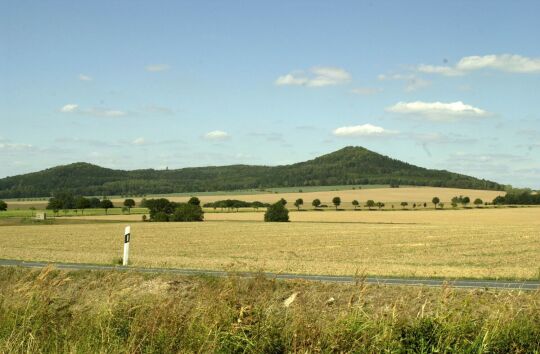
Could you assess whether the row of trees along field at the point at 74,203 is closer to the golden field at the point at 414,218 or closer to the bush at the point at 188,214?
the golden field at the point at 414,218

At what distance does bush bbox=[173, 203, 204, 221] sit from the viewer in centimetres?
8988

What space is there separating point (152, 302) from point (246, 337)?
2.16 meters

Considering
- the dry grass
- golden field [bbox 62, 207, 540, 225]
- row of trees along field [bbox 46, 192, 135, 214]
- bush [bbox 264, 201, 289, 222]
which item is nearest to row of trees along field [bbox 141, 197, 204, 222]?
golden field [bbox 62, 207, 540, 225]

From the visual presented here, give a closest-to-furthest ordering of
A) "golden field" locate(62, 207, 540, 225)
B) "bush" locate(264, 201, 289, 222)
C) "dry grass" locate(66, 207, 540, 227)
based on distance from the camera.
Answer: "dry grass" locate(66, 207, 540, 227) → "golden field" locate(62, 207, 540, 225) → "bush" locate(264, 201, 289, 222)

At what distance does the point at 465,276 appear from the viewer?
63.6ft

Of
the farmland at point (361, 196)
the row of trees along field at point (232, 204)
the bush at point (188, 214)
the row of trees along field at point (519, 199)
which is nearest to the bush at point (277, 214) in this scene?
the bush at point (188, 214)

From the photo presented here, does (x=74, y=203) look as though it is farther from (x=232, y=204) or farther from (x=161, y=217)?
(x=161, y=217)

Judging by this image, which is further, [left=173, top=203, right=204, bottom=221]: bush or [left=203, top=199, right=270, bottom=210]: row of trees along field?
[left=203, top=199, right=270, bottom=210]: row of trees along field

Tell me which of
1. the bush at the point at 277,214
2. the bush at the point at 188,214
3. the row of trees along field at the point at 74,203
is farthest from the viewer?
the row of trees along field at the point at 74,203

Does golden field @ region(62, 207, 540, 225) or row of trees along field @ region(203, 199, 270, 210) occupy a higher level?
row of trees along field @ region(203, 199, 270, 210)

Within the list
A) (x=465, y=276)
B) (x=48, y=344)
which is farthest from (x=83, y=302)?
(x=465, y=276)

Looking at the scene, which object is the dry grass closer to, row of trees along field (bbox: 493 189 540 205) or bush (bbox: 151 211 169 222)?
bush (bbox: 151 211 169 222)

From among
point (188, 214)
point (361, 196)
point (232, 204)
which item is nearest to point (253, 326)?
point (188, 214)

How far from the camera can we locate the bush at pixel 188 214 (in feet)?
295
